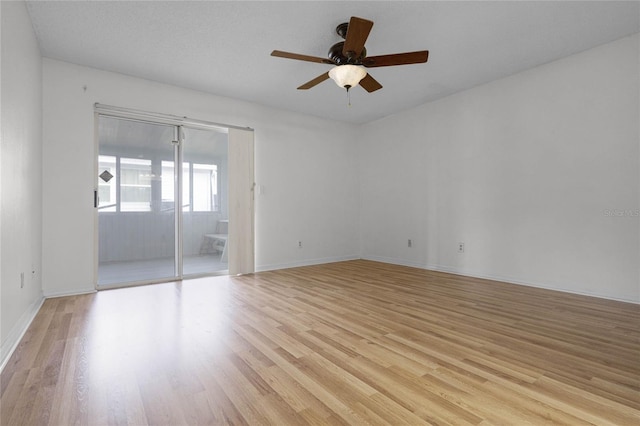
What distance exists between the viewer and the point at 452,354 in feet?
6.81

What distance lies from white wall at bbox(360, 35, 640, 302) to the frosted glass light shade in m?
2.48

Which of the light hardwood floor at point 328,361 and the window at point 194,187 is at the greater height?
the window at point 194,187

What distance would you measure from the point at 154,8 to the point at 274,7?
106 cm

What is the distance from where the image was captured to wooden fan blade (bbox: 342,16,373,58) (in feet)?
7.80

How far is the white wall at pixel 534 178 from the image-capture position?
3383 mm

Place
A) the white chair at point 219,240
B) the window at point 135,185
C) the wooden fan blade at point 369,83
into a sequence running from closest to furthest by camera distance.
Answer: the wooden fan blade at point 369,83
the window at point 135,185
the white chair at point 219,240

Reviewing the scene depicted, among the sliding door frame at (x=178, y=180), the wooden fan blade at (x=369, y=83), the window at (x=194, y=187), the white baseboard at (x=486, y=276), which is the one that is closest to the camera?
the wooden fan blade at (x=369, y=83)

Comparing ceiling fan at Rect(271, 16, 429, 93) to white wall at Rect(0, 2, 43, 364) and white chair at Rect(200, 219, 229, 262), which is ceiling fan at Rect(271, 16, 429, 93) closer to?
white wall at Rect(0, 2, 43, 364)

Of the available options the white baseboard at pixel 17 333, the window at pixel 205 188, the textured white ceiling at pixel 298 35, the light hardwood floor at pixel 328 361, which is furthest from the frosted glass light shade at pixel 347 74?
the white baseboard at pixel 17 333

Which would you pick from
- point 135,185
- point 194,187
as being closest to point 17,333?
point 135,185

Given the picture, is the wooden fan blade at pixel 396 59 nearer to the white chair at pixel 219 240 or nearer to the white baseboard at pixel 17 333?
the white chair at pixel 219 240

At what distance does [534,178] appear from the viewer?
4035mm

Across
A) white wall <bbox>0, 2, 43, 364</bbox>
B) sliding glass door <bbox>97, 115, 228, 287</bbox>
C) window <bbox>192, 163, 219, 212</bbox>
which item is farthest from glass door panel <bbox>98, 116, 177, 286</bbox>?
white wall <bbox>0, 2, 43, 364</bbox>

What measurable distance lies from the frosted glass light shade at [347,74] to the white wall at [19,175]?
2.42 metres
